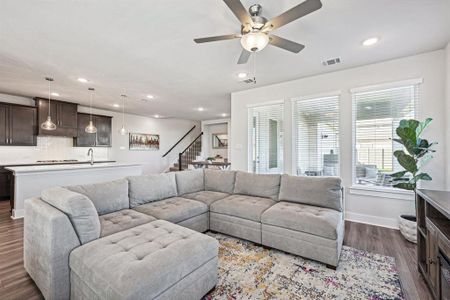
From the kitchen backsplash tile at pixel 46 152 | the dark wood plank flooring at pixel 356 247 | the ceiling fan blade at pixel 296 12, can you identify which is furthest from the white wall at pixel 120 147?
the ceiling fan blade at pixel 296 12

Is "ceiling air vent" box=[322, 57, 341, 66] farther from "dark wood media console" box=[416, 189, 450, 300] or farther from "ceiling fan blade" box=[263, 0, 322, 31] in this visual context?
"dark wood media console" box=[416, 189, 450, 300]

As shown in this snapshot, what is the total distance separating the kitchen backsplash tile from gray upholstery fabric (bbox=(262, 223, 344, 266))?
6760 millimetres

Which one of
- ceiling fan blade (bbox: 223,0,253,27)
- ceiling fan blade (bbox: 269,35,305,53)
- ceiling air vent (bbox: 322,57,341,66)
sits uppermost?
ceiling air vent (bbox: 322,57,341,66)

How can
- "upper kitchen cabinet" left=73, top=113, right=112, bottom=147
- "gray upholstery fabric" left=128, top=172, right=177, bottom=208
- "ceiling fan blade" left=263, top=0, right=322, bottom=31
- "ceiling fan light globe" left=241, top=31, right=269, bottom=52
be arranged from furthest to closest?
"upper kitchen cabinet" left=73, top=113, right=112, bottom=147
"gray upholstery fabric" left=128, top=172, right=177, bottom=208
"ceiling fan light globe" left=241, top=31, right=269, bottom=52
"ceiling fan blade" left=263, top=0, right=322, bottom=31

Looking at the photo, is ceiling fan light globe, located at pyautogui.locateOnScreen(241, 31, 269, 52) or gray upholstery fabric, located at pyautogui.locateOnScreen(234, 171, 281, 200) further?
gray upholstery fabric, located at pyautogui.locateOnScreen(234, 171, 281, 200)

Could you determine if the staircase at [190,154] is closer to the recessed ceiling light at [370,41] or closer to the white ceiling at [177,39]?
the white ceiling at [177,39]

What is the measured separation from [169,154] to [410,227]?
335 inches

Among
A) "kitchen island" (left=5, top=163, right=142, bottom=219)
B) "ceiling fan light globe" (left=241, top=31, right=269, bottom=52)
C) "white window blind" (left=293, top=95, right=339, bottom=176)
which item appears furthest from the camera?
"white window blind" (left=293, top=95, right=339, bottom=176)

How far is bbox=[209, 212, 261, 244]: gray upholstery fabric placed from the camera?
8.79 ft

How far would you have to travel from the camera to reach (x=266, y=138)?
489 cm

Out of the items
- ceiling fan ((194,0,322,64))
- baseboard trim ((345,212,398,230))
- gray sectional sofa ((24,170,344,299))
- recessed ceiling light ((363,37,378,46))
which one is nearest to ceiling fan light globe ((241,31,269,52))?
ceiling fan ((194,0,322,64))

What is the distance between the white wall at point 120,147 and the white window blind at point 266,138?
5284 mm

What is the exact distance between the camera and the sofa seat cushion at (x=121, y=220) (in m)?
2.05

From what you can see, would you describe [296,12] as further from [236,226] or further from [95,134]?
[95,134]
